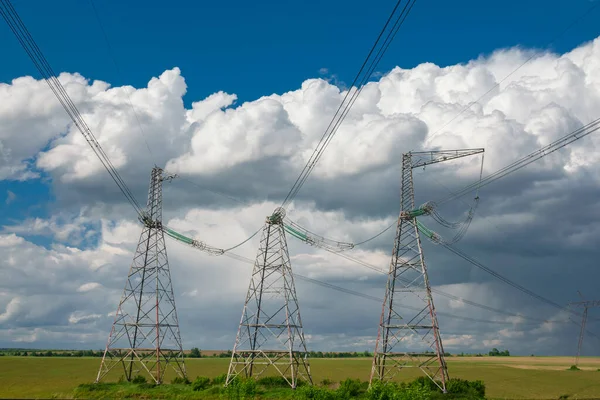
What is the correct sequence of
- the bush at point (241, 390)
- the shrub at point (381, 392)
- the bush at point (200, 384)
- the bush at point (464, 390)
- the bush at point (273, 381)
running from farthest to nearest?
the bush at point (273, 381) < the bush at point (200, 384) < the bush at point (241, 390) < the bush at point (464, 390) < the shrub at point (381, 392)

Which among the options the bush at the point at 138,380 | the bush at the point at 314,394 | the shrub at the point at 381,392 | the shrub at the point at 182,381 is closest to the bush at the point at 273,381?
the shrub at the point at 182,381

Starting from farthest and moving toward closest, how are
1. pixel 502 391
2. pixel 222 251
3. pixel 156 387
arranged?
pixel 222 251, pixel 502 391, pixel 156 387

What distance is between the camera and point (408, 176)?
6862 centimetres

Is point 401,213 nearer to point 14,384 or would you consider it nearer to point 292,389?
point 292,389

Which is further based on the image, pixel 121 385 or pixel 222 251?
pixel 222 251

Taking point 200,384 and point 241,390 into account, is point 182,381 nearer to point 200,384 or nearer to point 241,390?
point 200,384

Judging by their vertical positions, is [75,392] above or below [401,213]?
below

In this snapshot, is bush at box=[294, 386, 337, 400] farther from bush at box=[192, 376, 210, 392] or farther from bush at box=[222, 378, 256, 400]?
bush at box=[192, 376, 210, 392]

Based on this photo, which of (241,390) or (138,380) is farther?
(138,380)

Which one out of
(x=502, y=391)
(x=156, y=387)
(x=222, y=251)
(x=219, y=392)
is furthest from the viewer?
(x=222, y=251)

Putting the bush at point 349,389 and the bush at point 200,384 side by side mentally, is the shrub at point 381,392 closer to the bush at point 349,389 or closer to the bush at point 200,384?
the bush at point 349,389

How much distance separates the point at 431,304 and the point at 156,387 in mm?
37007

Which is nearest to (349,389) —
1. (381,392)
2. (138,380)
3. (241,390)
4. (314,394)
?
(314,394)

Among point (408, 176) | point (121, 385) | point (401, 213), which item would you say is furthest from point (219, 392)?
point (408, 176)
